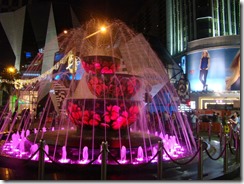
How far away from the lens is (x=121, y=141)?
8469mm

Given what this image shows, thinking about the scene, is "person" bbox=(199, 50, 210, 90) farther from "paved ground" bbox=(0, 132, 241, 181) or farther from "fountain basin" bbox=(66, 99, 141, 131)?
"paved ground" bbox=(0, 132, 241, 181)

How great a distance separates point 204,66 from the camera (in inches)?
1706

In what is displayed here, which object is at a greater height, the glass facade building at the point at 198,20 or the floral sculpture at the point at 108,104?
the glass facade building at the point at 198,20

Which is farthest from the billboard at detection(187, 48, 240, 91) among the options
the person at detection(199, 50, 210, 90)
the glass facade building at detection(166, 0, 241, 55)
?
the glass facade building at detection(166, 0, 241, 55)

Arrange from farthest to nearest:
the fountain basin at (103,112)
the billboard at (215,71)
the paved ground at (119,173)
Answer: the billboard at (215,71) < the fountain basin at (103,112) < the paved ground at (119,173)

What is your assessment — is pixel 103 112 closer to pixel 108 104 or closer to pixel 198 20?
pixel 108 104

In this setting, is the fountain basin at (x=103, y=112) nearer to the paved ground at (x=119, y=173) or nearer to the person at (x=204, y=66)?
the paved ground at (x=119, y=173)

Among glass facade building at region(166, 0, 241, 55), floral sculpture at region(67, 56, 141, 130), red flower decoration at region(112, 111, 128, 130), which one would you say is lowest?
red flower decoration at region(112, 111, 128, 130)

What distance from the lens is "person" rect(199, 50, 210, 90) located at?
141 ft

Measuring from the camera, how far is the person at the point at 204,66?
4312 centimetres

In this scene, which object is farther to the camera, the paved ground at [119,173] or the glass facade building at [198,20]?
the glass facade building at [198,20]

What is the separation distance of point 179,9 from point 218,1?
36.9 feet

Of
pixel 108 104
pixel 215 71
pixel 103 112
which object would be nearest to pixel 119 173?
pixel 103 112

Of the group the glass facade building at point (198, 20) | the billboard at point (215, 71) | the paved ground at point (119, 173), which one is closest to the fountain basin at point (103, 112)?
the paved ground at point (119, 173)
